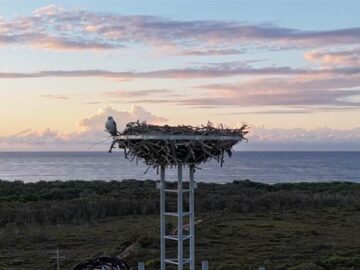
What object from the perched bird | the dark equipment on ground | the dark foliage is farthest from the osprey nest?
the dark foliage

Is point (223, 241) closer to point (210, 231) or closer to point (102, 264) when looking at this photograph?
point (210, 231)

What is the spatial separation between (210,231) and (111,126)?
16.9 m

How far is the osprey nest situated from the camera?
22.2ft

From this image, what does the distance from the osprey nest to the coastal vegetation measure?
770 cm

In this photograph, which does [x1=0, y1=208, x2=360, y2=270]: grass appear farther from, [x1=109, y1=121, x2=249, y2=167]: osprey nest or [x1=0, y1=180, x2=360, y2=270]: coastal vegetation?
[x1=109, y1=121, x2=249, y2=167]: osprey nest

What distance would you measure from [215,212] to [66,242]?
12100mm

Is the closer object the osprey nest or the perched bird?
the osprey nest

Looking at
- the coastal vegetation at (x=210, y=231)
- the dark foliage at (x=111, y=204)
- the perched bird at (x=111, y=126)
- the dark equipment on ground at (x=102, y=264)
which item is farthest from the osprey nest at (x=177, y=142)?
the dark foliage at (x=111, y=204)

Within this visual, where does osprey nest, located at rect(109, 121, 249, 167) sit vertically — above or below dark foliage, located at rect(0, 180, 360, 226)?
above

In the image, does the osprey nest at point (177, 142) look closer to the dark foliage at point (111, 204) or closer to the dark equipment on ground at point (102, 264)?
the dark equipment on ground at point (102, 264)

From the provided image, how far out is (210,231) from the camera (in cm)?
2344

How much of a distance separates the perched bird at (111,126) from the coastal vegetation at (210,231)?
318 inches

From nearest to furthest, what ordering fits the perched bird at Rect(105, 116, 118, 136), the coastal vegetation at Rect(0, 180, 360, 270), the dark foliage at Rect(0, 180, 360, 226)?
the perched bird at Rect(105, 116, 118, 136)
the coastal vegetation at Rect(0, 180, 360, 270)
the dark foliage at Rect(0, 180, 360, 226)

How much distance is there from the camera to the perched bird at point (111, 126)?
7105 millimetres
